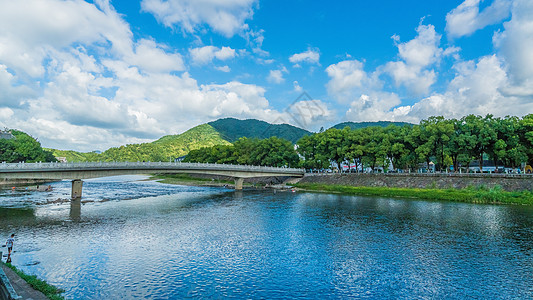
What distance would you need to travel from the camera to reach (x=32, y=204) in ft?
165

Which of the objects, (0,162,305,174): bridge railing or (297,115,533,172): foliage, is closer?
(0,162,305,174): bridge railing

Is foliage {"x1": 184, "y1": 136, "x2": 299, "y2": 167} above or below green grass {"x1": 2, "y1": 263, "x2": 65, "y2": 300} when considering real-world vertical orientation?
above

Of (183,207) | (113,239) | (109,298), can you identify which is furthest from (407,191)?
(109,298)

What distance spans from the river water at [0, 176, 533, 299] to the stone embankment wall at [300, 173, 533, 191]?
20.4 meters

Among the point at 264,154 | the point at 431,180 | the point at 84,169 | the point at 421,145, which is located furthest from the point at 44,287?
the point at 264,154

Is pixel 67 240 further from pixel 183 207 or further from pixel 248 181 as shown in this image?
pixel 248 181

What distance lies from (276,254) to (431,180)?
5953 cm

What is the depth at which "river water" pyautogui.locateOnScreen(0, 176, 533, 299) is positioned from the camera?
1855 cm

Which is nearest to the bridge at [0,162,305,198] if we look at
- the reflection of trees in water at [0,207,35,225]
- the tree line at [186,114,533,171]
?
the reflection of trees in water at [0,207,35,225]

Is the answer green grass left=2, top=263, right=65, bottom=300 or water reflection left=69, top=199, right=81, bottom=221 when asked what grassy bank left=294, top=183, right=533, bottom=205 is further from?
green grass left=2, top=263, right=65, bottom=300

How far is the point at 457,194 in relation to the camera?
197 ft

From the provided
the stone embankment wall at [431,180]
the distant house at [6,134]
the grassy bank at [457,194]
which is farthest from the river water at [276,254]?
the distant house at [6,134]

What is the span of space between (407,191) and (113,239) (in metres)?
61.3

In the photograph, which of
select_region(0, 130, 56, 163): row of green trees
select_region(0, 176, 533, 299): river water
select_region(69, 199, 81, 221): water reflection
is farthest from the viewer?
select_region(0, 130, 56, 163): row of green trees
